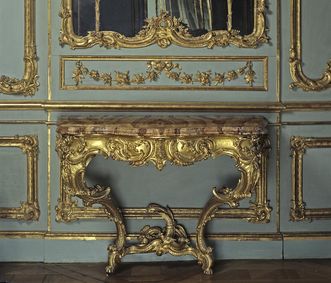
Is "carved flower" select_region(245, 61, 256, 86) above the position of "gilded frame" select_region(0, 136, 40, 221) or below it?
above

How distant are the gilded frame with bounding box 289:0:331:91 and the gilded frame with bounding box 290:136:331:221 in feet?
0.99

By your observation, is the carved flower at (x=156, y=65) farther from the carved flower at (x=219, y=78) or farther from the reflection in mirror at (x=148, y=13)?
the carved flower at (x=219, y=78)

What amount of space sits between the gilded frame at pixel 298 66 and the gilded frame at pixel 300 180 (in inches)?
11.9

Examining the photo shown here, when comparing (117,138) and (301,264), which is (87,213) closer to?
(117,138)

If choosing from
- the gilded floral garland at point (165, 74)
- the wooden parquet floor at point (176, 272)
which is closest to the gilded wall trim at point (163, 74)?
the gilded floral garland at point (165, 74)

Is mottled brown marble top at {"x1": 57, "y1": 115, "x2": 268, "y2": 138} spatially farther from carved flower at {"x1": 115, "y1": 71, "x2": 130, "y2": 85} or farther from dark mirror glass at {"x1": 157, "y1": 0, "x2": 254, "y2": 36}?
dark mirror glass at {"x1": 157, "y1": 0, "x2": 254, "y2": 36}

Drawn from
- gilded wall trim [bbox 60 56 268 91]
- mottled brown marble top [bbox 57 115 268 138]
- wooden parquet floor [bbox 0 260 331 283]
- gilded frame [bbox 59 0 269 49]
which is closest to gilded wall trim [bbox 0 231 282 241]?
wooden parquet floor [bbox 0 260 331 283]

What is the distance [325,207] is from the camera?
3.59m

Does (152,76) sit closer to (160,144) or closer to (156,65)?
(156,65)

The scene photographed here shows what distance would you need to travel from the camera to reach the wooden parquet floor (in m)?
3.24

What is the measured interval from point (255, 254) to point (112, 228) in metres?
0.85

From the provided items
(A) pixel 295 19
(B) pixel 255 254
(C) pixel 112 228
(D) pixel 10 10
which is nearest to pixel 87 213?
Result: (C) pixel 112 228

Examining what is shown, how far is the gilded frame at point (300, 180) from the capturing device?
356 centimetres

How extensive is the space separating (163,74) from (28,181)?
3.26 ft
